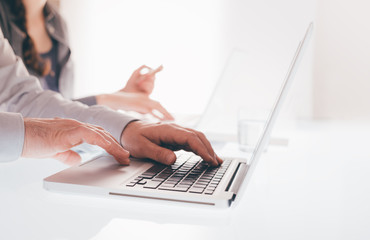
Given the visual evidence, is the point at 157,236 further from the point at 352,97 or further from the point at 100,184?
the point at 352,97

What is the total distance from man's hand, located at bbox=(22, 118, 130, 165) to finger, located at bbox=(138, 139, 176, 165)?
60 mm

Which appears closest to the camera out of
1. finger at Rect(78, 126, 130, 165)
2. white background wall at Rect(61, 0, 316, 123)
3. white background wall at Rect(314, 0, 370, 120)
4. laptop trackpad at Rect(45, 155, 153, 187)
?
laptop trackpad at Rect(45, 155, 153, 187)

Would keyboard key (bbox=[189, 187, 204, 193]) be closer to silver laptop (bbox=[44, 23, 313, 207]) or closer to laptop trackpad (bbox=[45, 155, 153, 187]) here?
silver laptop (bbox=[44, 23, 313, 207])

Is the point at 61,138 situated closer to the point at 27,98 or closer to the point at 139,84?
the point at 27,98

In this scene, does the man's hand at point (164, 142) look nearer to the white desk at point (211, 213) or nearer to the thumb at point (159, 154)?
the thumb at point (159, 154)

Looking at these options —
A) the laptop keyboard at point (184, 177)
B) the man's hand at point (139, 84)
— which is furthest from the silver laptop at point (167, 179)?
the man's hand at point (139, 84)

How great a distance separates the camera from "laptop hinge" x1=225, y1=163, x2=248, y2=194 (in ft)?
2.11

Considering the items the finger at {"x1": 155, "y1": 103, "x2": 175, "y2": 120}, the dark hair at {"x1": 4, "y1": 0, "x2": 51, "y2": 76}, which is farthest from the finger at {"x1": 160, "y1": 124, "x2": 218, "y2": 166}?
the dark hair at {"x1": 4, "y1": 0, "x2": 51, "y2": 76}

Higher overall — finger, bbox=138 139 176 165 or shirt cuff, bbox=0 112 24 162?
shirt cuff, bbox=0 112 24 162

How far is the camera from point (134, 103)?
1.60m

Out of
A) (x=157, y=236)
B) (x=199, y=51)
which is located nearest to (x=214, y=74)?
(x=199, y=51)

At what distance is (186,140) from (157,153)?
65 mm

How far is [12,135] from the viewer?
0.80 meters

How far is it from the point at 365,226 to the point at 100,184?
40cm
